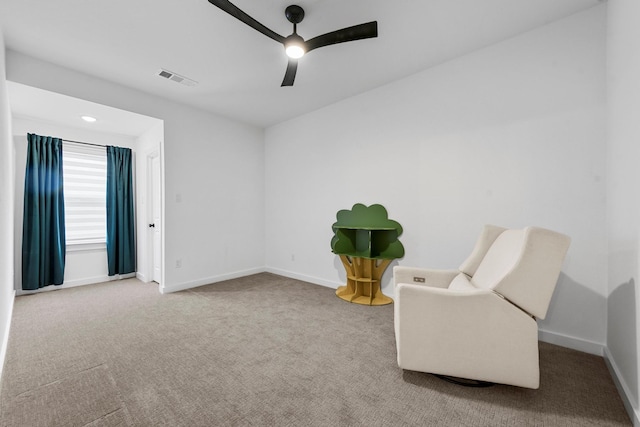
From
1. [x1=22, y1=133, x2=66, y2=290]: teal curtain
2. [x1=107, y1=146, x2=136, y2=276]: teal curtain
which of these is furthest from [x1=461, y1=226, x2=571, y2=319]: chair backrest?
[x1=22, y1=133, x2=66, y2=290]: teal curtain

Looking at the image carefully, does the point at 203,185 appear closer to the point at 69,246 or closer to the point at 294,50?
the point at 69,246

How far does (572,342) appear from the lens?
85.7 inches

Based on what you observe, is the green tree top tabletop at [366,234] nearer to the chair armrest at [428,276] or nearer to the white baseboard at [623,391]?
the chair armrest at [428,276]

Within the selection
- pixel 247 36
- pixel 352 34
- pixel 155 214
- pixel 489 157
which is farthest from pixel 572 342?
pixel 155 214

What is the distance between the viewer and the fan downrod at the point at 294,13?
6.61 feet

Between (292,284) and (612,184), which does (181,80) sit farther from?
(612,184)

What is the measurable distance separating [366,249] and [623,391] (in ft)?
7.86

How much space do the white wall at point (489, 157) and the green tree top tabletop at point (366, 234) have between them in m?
0.12

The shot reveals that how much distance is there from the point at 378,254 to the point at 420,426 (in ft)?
6.77

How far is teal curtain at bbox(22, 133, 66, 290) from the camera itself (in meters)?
3.62

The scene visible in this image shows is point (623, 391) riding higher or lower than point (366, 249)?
lower

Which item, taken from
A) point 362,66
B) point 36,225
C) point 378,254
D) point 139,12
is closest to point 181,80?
point 139,12

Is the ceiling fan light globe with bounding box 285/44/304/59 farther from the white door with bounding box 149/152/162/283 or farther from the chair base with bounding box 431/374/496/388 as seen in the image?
the white door with bounding box 149/152/162/283

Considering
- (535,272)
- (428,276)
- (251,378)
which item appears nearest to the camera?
(535,272)
